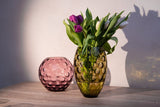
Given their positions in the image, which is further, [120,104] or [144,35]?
[144,35]

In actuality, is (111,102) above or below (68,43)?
below

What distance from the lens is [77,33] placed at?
3.43ft

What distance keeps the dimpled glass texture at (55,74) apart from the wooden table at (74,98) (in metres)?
0.04

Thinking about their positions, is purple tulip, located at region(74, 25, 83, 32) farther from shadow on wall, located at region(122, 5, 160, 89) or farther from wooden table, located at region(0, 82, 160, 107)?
shadow on wall, located at region(122, 5, 160, 89)

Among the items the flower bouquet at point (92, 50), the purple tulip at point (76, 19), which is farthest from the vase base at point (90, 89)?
the purple tulip at point (76, 19)

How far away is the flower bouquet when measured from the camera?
101 centimetres

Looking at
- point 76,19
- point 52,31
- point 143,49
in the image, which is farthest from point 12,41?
point 143,49

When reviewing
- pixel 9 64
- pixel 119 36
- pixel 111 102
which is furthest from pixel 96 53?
pixel 9 64

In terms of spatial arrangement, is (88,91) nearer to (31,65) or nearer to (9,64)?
(31,65)

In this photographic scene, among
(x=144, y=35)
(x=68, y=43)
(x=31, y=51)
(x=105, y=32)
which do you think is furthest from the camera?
(x=31, y=51)

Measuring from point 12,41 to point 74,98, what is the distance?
2.58ft

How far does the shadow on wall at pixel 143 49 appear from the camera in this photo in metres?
1.25

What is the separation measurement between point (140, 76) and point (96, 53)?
0.43 meters

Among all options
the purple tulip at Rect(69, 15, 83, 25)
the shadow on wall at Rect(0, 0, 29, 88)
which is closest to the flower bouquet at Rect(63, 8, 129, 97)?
the purple tulip at Rect(69, 15, 83, 25)
